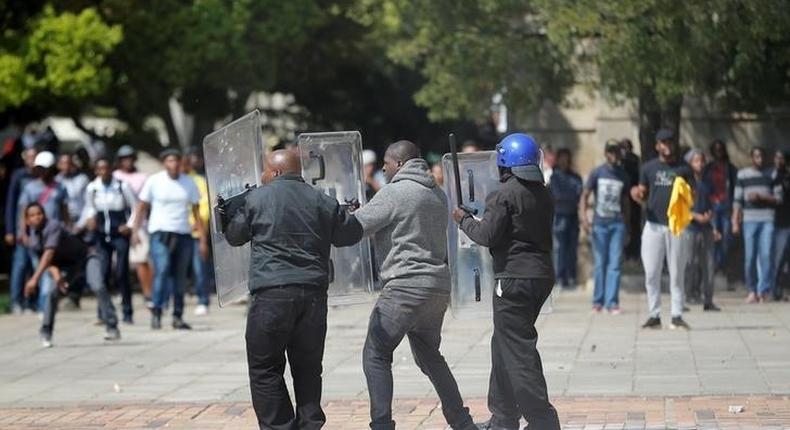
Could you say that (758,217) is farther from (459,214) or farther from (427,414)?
(459,214)

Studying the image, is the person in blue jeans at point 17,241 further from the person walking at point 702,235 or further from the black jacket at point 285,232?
the black jacket at point 285,232

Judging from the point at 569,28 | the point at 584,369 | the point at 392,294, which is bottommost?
the point at 584,369

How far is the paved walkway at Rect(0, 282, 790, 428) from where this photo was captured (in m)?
11.8

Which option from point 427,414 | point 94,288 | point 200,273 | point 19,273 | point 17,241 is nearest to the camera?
→ point 427,414

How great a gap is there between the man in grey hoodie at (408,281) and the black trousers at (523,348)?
0.35 meters

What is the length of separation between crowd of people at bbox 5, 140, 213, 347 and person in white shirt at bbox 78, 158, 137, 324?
1cm

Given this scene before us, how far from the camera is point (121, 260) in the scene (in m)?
18.1

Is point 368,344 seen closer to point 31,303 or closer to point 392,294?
point 392,294

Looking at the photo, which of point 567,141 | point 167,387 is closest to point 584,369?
point 167,387

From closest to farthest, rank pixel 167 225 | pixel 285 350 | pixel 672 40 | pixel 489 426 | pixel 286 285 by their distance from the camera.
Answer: pixel 286 285 < pixel 285 350 < pixel 489 426 < pixel 167 225 < pixel 672 40

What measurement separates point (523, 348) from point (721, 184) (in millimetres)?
11774

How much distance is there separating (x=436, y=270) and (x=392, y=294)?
0.93 ft

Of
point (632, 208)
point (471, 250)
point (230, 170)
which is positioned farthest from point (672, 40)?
point (230, 170)

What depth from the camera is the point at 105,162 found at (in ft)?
58.9
